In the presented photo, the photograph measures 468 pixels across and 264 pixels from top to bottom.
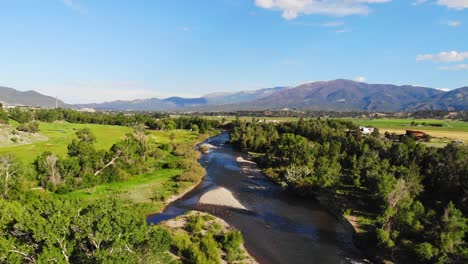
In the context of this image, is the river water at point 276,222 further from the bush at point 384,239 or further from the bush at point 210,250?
the bush at point 210,250

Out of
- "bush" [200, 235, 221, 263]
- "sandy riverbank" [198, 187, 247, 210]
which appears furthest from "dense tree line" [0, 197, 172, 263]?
"sandy riverbank" [198, 187, 247, 210]

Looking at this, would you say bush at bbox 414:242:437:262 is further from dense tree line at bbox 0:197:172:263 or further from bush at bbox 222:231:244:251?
dense tree line at bbox 0:197:172:263

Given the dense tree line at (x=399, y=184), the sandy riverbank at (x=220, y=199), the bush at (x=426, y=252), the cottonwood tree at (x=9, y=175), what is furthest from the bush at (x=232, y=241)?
the cottonwood tree at (x=9, y=175)

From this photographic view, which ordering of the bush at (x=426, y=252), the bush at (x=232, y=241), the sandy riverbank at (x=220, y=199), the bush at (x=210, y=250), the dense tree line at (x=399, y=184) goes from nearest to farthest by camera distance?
the bush at (x=426, y=252), the bush at (x=210, y=250), the dense tree line at (x=399, y=184), the bush at (x=232, y=241), the sandy riverbank at (x=220, y=199)

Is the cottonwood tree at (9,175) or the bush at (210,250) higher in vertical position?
the cottonwood tree at (9,175)

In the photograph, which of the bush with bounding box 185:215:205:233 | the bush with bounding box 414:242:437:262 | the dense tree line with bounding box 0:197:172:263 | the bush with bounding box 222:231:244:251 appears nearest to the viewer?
the dense tree line with bounding box 0:197:172:263
